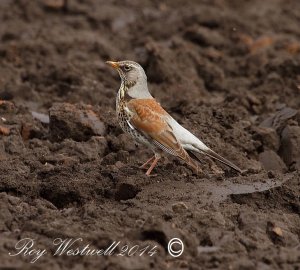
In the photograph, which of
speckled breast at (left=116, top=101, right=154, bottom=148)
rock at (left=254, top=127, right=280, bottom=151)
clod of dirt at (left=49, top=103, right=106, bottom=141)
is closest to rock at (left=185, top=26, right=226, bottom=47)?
rock at (left=254, top=127, right=280, bottom=151)

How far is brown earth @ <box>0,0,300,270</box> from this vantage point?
8.12m

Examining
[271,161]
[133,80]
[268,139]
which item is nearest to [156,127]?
[133,80]

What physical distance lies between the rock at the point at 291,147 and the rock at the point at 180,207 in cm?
272

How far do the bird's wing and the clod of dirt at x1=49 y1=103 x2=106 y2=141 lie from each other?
1.37m

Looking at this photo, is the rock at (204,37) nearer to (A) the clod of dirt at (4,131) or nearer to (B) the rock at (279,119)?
(B) the rock at (279,119)

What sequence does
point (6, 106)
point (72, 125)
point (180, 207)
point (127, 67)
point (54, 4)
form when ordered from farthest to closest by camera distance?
point (54, 4), point (6, 106), point (72, 125), point (127, 67), point (180, 207)

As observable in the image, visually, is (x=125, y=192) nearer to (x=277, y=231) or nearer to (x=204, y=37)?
(x=277, y=231)

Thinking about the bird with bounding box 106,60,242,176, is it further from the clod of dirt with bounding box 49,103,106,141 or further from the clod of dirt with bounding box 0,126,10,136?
the clod of dirt with bounding box 0,126,10,136

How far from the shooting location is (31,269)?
718 cm

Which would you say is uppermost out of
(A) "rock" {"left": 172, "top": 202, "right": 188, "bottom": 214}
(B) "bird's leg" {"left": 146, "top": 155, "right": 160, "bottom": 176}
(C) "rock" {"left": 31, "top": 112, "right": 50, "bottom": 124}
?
(A) "rock" {"left": 172, "top": 202, "right": 188, "bottom": 214}

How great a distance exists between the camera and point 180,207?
8.82 meters

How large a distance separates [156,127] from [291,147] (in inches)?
84.4

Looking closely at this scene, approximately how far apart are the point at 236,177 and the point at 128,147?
72.2 inches

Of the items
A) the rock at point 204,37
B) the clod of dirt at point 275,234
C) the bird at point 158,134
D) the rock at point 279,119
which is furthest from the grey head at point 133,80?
the rock at point 204,37
